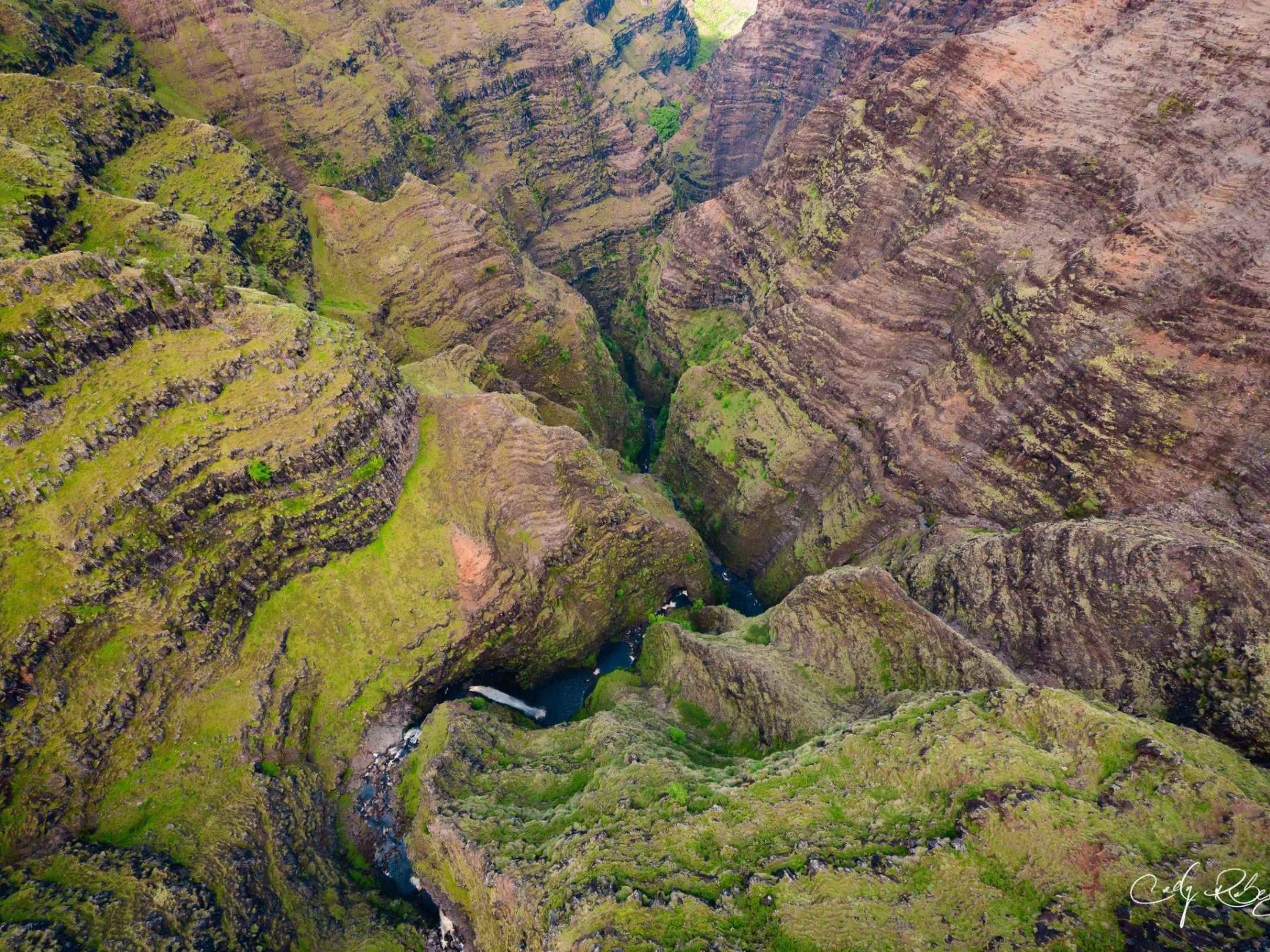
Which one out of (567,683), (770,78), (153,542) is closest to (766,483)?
(567,683)

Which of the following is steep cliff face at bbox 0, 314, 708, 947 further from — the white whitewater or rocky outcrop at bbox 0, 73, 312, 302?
rocky outcrop at bbox 0, 73, 312, 302

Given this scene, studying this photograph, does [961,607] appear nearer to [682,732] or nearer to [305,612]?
[682,732]

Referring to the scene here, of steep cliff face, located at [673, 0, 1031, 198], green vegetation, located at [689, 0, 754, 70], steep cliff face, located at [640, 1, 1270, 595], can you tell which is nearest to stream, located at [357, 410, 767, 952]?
steep cliff face, located at [640, 1, 1270, 595]

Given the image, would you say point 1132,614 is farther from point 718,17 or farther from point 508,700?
point 718,17

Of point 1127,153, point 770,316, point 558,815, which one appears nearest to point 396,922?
point 558,815

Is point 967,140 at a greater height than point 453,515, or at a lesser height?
greater

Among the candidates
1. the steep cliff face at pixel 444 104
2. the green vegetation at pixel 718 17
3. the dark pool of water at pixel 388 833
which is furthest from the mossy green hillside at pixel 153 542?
the green vegetation at pixel 718 17

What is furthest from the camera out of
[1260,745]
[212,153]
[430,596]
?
[212,153]
